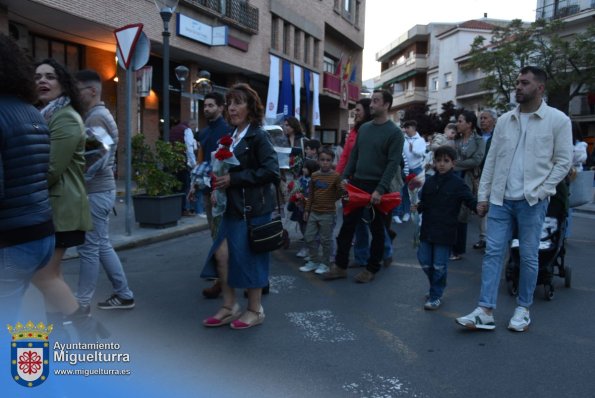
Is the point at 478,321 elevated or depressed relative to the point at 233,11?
depressed

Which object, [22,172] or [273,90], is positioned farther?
[273,90]

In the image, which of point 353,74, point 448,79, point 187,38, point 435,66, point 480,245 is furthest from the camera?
point 435,66

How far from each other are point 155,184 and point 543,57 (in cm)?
2692

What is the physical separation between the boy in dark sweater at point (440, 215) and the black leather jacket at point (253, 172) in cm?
155

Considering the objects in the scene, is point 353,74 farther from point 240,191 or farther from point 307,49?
point 240,191

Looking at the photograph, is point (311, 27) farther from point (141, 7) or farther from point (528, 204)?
point (528, 204)

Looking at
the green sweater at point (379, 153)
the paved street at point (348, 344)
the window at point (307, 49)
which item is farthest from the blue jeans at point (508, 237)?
the window at point (307, 49)

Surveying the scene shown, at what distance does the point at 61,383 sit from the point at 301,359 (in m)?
1.49

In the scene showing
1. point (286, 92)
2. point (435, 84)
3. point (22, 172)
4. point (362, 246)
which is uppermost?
point (435, 84)

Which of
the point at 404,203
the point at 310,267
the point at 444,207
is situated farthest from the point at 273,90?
the point at 444,207

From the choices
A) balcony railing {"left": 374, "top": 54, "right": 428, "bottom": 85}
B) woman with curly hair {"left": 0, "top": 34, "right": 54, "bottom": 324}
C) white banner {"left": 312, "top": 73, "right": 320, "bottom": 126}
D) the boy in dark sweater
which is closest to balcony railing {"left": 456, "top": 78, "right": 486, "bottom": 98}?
balcony railing {"left": 374, "top": 54, "right": 428, "bottom": 85}

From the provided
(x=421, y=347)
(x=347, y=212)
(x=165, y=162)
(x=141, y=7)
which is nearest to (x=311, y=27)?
(x=141, y=7)

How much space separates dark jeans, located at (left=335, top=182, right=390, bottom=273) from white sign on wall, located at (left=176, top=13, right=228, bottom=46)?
13.7m

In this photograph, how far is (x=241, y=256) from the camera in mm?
4055
